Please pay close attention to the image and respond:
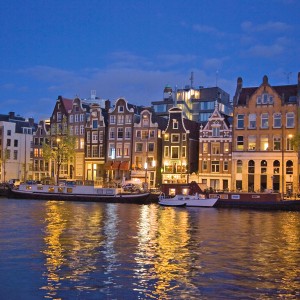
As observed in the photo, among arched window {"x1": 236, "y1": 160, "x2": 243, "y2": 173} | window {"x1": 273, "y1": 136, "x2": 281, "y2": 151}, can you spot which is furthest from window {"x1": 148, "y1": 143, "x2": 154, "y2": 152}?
window {"x1": 273, "y1": 136, "x2": 281, "y2": 151}

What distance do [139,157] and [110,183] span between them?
732cm

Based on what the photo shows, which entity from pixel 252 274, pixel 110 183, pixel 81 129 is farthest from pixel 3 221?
pixel 81 129

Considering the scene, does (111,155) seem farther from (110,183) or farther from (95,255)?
(95,255)

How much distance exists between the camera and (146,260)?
30750 millimetres

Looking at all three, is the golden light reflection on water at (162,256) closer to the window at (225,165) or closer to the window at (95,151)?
the window at (225,165)

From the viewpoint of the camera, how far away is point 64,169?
11369 centimetres

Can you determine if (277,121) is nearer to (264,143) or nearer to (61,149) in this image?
(264,143)

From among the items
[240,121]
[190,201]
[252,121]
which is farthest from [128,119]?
[190,201]

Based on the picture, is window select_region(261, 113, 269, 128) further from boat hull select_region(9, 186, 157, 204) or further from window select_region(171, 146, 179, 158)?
boat hull select_region(9, 186, 157, 204)

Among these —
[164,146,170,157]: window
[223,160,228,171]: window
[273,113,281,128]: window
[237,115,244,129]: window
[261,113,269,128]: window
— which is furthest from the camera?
[164,146,170,157]: window

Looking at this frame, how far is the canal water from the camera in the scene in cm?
2388

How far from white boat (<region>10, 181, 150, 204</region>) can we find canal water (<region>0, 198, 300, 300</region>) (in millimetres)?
35381

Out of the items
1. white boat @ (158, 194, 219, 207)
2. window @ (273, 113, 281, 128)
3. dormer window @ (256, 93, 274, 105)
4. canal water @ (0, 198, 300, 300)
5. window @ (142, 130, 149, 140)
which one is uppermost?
dormer window @ (256, 93, 274, 105)

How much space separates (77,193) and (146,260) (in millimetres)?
62505
